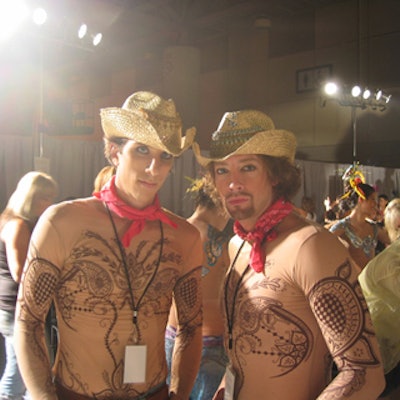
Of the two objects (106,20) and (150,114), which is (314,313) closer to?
(150,114)

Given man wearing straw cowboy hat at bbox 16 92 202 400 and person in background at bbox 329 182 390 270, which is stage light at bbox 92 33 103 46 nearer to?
person in background at bbox 329 182 390 270

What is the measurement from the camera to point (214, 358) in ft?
7.24

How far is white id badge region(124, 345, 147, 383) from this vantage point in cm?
149

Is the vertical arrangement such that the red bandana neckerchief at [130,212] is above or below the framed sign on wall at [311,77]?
below

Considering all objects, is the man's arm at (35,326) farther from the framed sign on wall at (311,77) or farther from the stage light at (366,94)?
the framed sign on wall at (311,77)

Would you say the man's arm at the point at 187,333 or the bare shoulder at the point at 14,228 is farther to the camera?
the bare shoulder at the point at 14,228

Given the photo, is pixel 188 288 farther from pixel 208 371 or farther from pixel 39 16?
pixel 39 16

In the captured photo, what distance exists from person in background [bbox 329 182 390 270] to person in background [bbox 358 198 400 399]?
2.13 meters

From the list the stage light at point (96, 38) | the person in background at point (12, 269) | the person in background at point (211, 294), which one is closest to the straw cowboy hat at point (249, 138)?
the person in background at point (211, 294)

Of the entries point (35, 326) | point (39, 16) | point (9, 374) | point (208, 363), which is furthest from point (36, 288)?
point (39, 16)

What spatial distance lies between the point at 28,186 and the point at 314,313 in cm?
219

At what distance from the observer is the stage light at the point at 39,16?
4889 millimetres

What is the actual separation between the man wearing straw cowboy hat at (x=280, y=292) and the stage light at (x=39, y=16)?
407cm

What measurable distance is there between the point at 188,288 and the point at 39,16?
14.0 feet
